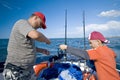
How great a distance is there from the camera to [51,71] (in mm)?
3277

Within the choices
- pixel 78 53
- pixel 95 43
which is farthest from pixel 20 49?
pixel 95 43

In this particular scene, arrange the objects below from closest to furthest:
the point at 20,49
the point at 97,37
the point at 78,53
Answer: the point at 20,49, the point at 78,53, the point at 97,37

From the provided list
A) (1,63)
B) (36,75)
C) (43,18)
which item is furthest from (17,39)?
(1,63)

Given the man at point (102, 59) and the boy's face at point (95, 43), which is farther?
the boy's face at point (95, 43)

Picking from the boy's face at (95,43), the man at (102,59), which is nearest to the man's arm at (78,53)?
the man at (102,59)

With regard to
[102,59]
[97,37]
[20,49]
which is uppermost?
[97,37]

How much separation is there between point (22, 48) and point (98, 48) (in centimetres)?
117

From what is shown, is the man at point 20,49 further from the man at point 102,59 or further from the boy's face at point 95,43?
the boy's face at point 95,43

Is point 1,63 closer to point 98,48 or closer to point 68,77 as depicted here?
point 68,77

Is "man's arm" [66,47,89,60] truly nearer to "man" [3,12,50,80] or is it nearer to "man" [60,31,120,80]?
"man" [60,31,120,80]

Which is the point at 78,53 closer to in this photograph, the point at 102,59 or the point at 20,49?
the point at 102,59

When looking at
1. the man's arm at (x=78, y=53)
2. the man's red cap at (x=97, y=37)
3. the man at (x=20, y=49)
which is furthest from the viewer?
the man's red cap at (x=97, y=37)

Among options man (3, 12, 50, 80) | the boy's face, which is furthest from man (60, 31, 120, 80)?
man (3, 12, 50, 80)

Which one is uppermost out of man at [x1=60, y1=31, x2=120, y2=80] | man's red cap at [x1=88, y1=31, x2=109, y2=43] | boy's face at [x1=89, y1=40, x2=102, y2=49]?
man's red cap at [x1=88, y1=31, x2=109, y2=43]
